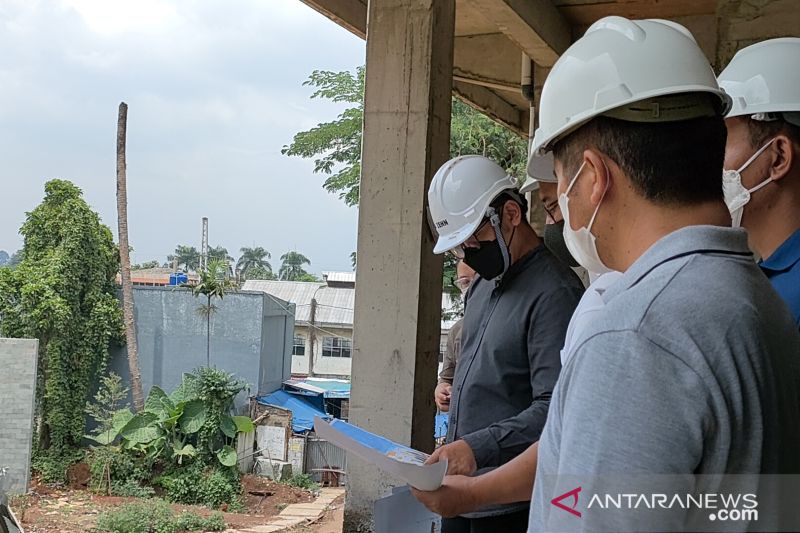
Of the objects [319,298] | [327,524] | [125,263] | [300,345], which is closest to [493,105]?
[327,524]

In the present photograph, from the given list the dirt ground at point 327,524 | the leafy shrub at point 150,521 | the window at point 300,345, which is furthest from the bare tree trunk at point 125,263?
the window at point 300,345

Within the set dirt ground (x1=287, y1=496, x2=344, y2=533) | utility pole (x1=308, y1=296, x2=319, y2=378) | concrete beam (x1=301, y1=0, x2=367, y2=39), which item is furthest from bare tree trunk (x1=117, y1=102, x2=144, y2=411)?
concrete beam (x1=301, y1=0, x2=367, y2=39)

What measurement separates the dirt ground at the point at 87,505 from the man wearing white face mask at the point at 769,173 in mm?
17109

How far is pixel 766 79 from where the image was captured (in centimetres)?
172

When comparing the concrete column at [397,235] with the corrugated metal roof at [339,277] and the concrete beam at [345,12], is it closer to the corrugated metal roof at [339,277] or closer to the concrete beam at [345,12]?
the concrete beam at [345,12]

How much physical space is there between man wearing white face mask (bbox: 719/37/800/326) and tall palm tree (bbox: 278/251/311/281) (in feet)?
260

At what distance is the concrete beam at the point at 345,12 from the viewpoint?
200 inches

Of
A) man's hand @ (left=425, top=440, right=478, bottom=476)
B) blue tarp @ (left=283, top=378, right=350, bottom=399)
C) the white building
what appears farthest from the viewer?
the white building

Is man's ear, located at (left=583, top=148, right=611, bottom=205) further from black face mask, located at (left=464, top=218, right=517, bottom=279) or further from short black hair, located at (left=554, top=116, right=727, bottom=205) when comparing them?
black face mask, located at (left=464, top=218, right=517, bottom=279)

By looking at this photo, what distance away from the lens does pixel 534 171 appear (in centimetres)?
170

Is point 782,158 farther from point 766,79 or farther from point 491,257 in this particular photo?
point 491,257

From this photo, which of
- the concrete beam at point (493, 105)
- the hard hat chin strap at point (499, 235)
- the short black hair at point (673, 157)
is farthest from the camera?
the concrete beam at point (493, 105)

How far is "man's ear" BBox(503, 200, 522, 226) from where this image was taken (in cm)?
238

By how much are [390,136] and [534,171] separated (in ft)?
5.01
